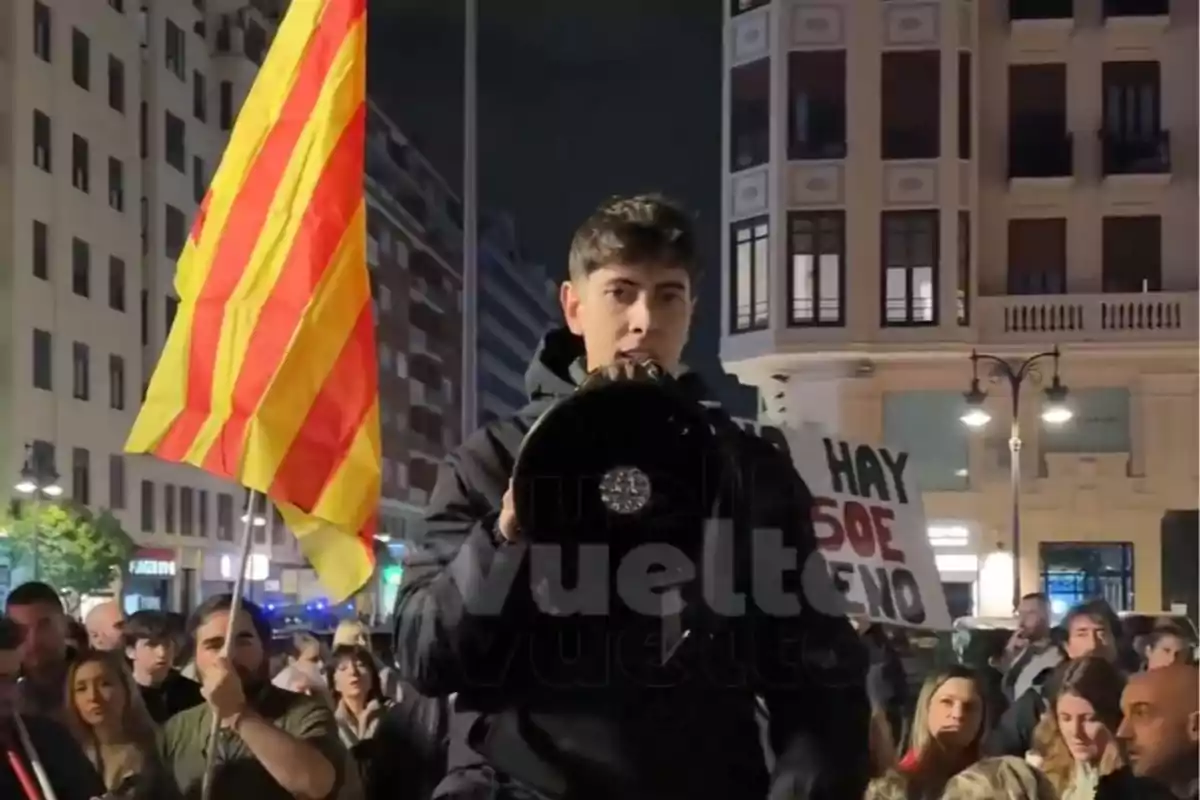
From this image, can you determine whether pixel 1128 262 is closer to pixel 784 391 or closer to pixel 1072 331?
pixel 1072 331

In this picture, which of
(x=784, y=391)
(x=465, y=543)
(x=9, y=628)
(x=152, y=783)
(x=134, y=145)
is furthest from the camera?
(x=134, y=145)

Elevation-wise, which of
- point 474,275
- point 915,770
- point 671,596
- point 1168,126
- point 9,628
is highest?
point 1168,126

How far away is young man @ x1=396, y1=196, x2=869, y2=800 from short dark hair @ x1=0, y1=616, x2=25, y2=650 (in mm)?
2365

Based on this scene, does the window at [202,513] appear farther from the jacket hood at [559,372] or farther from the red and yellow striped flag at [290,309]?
the jacket hood at [559,372]

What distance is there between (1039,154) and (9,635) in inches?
544

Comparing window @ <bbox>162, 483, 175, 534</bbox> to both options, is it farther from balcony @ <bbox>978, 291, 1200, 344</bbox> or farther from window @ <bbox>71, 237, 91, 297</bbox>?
balcony @ <bbox>978, 291, 1200, 344</bbox>

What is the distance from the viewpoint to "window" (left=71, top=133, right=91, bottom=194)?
20.8 m

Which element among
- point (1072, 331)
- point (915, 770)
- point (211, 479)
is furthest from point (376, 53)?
point (915, 770)

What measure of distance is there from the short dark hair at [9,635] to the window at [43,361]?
52.8 ft

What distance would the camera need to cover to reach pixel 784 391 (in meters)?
15.4

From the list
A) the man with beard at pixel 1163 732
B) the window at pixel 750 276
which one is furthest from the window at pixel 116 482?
the man with beard at pixel 1163 732

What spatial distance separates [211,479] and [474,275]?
15.4 metres

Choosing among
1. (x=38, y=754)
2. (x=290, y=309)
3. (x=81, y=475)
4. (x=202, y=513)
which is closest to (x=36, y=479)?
(x=81, y=475)

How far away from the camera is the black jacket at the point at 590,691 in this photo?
1483mm
